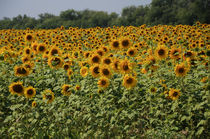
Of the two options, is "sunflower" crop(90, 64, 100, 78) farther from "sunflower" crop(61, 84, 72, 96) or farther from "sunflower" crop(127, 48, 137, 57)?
"sunflower" crop(127, 48, 137, 57)

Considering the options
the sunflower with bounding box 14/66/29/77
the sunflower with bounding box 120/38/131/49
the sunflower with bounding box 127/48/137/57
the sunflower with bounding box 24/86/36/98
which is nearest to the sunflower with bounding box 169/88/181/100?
the sunflower with bounding box 127/48/137/57

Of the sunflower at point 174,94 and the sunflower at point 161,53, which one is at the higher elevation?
the sunflower at point 161,53

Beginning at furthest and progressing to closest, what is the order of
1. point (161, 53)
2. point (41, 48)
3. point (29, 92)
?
point (41, 48)
point (161, 53)
point (29, 92)

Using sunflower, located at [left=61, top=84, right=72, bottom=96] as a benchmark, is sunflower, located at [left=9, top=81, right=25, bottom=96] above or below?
above

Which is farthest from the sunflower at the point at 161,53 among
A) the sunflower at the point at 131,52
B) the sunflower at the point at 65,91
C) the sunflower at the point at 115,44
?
the sunflower at the point at 65,91

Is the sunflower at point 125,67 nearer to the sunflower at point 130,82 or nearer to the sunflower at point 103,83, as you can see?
the sunflower at point 130,82

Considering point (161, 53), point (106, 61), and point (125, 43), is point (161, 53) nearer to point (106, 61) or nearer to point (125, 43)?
point (125, 43)

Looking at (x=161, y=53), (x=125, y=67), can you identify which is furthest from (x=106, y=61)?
(x=161, y=53)

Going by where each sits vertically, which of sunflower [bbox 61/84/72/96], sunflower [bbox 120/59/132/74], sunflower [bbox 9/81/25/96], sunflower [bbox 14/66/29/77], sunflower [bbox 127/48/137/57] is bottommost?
sunflower [bbox 61/84/72/96]

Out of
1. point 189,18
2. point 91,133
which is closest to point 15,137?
point 91,133

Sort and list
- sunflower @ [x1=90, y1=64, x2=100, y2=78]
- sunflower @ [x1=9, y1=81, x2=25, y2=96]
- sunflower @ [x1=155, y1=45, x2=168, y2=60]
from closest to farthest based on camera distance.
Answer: sunflower @ [x1=9, y1=81, x2=25, y2=96]
sunflower @ [x1=90, y1=64, x2=100, y2=78]
sunflower @ [x1=155, y1=45, x2=168, y2=60]

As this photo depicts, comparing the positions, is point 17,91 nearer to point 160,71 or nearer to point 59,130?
point 59,130

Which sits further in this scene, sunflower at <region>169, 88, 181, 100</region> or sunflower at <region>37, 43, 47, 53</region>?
sunflower at <region>37, 43, 47, 53</region>

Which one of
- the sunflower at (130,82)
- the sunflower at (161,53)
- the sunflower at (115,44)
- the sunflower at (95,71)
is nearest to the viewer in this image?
the sunflower at (130,82)
